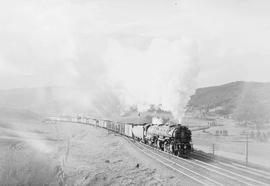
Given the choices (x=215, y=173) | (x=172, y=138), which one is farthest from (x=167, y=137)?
(x=215, y=173)

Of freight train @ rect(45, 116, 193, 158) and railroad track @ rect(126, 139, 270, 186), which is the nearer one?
railroad track @ rect(126, 139, 270, 186)

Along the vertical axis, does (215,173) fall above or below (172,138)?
below

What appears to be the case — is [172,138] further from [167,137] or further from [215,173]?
[215,173]

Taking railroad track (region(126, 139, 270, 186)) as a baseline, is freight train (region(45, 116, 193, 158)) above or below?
above

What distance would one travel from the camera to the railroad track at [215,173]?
20.9 metres

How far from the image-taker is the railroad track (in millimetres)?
20938

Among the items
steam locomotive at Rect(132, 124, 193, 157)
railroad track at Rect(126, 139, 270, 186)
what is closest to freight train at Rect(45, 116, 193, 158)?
steam locomotive at Rect(132, 124, 193, 157)

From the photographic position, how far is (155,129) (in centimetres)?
3894

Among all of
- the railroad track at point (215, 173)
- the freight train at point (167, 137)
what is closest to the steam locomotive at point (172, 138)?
the freight train at point (167, 137)

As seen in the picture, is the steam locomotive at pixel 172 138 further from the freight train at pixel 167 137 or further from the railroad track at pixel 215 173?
the railroad track at pixel 215 173

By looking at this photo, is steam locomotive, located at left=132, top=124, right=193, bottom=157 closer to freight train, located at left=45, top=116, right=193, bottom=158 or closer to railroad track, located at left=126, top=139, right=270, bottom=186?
freight train, located at left=45, top=116, right=193, bottom=158

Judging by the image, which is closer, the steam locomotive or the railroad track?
the railroad track

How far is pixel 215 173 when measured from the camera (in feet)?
76.9

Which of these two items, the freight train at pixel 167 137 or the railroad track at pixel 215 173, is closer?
the railroad track at pixel 215 173
